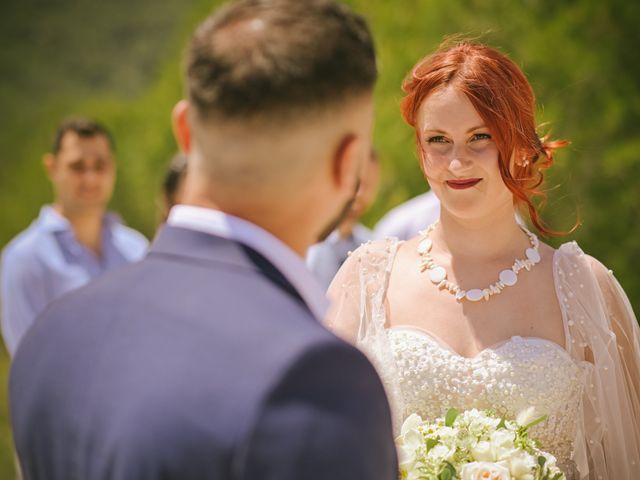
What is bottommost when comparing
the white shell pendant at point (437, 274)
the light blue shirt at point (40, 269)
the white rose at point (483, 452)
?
the white rose at point (483, 452)

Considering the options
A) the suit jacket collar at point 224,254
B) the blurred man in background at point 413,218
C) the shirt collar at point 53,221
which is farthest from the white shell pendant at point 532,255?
the shirt collar at point 53,221

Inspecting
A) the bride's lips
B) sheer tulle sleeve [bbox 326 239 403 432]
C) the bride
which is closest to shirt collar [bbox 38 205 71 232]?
sheer tulle sleeve [bbox 326 239 403 432]

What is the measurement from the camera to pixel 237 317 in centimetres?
126

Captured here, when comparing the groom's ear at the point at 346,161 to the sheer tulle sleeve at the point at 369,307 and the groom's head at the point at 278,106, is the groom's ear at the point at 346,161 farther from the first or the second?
the sheer tulle sleeve at the point at 369,307

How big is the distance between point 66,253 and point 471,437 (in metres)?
3.91

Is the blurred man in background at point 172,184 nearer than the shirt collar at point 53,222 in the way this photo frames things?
Yes

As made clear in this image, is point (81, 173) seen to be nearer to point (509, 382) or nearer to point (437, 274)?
point (437, 274)

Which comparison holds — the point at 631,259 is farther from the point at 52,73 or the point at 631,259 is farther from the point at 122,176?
the point at 52,73

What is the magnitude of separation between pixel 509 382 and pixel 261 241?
152cm

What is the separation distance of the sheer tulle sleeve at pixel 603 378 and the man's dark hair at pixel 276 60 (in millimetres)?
1586

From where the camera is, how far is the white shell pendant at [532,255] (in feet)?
9.27

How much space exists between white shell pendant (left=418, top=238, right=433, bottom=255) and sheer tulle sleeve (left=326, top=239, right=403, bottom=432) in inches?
3.8

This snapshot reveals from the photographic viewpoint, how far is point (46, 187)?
12.2m

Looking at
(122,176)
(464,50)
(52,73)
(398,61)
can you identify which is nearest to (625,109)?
(398,61)
